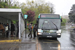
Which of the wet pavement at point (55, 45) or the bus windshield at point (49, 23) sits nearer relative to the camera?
the wet pavement at point (55, 45)

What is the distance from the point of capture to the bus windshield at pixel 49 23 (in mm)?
10887

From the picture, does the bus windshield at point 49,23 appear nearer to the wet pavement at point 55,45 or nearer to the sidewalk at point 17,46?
the wet pavement at point 55,45

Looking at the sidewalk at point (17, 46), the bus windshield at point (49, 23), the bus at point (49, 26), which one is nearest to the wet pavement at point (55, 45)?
the sidewalk at point (17, 46)

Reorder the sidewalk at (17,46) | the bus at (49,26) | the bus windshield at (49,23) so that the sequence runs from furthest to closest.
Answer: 1. the bus windshield at (49,23)
2. the bus at (49,26)
3. the sidewalk at (17,46)

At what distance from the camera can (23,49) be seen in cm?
743

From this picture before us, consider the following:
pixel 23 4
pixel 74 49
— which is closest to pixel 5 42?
pixel 74 49

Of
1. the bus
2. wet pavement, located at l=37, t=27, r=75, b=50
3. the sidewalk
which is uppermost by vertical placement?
the bus

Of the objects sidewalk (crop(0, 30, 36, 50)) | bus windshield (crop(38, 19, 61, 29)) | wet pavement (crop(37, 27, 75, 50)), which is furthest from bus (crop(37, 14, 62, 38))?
sidewalk (crop(0, 30, 36, 50))

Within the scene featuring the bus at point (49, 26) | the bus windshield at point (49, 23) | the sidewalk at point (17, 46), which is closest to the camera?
the sidewalk at point (17, 46)

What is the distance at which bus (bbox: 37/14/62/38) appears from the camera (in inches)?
424

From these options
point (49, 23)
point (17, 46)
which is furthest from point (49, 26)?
point (17, 46)

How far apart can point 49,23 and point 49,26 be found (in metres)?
0.35

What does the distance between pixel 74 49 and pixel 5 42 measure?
20.5ft

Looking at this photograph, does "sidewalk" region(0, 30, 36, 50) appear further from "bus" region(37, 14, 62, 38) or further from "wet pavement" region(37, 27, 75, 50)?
"bus" region(37, 14, 62, 38)
